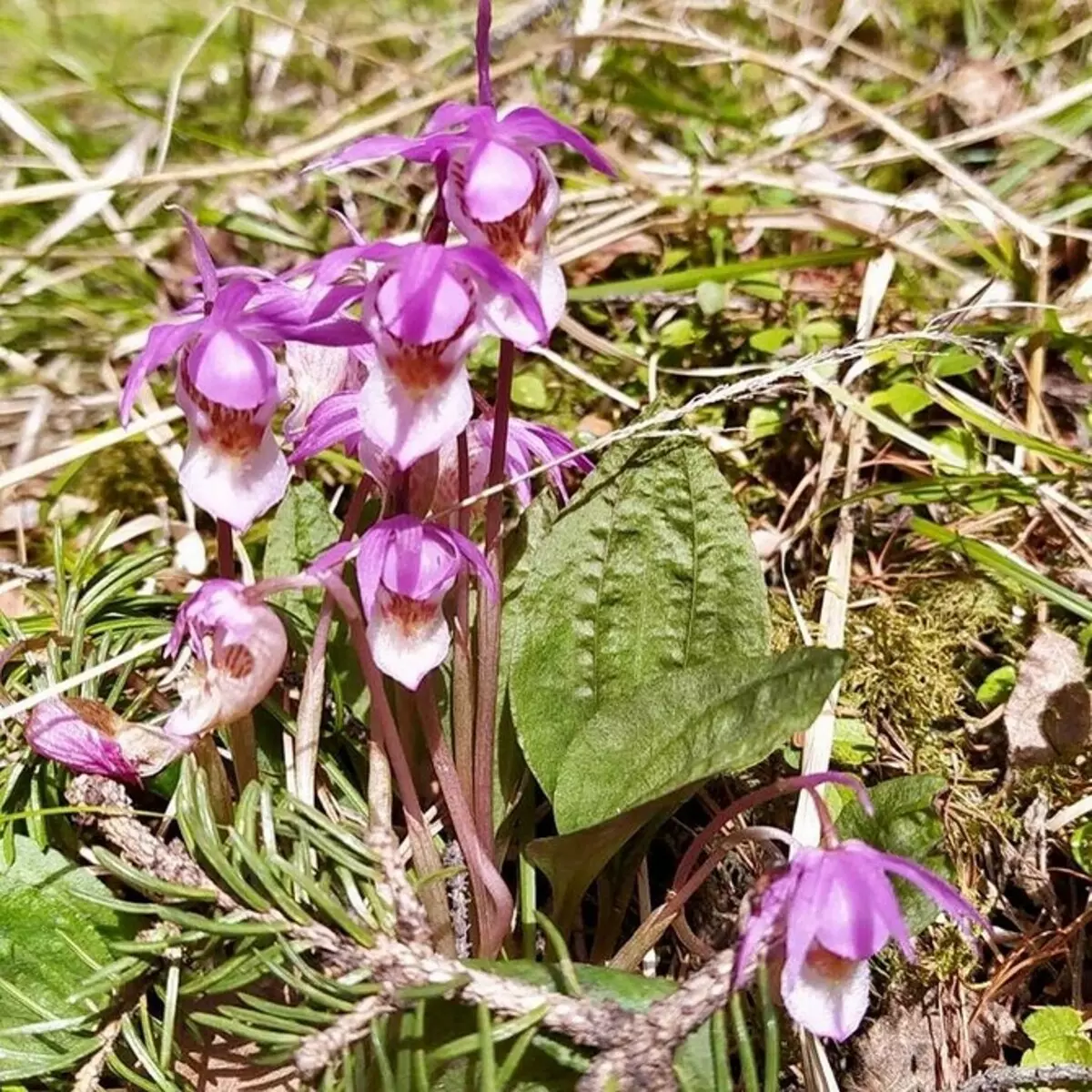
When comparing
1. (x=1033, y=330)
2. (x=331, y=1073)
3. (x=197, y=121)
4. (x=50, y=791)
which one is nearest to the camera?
(x=331, y=1073)

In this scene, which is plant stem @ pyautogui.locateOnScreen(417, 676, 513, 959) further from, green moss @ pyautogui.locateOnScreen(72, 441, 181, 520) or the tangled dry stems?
green moss @ pyautogui.locateOnScreen(72, 441, 181, 520)

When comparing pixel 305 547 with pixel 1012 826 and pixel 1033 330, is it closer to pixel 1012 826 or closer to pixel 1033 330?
pixel 1012 826

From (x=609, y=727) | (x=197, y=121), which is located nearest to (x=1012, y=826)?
(x=609, y=727)

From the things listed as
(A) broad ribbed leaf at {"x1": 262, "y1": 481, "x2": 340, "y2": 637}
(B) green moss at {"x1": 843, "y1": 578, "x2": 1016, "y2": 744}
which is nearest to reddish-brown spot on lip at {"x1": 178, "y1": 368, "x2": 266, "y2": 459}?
(A) broad ribbed leaf at {"x1": 262, "y1": 481, "x2": 340, "y2": 637}

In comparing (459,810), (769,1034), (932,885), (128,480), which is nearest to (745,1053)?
(769,1034)

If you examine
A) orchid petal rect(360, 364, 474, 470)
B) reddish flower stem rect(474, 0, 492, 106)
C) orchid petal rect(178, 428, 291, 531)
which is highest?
reddish flower stem rect(474, 0, 492, 106)
